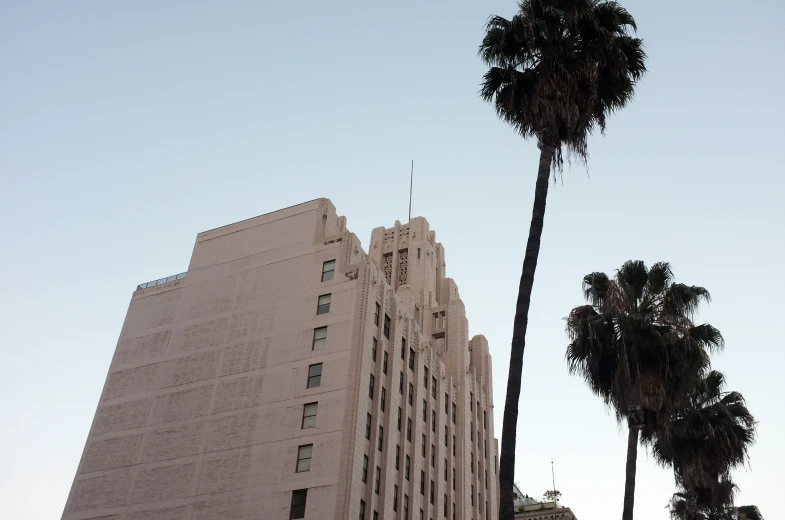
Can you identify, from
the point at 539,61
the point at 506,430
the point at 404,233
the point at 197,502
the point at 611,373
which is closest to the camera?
the point at 506,430

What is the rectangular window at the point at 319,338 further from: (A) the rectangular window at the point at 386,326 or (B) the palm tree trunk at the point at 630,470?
(B) the palm tree trunk at the point at 630,470

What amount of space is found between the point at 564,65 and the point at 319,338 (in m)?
30.3

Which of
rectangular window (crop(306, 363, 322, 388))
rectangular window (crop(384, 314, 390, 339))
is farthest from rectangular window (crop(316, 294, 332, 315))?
rectangular window (crop(384, 314, 390, 339))

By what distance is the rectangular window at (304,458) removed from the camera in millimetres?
49562

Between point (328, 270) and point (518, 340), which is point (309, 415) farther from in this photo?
point (518, 340)

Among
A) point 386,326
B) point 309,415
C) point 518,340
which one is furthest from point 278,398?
point 518,340

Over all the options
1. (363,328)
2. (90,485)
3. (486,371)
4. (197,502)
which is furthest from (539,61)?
(486,371)

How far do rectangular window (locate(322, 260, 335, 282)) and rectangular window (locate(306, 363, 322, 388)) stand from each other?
289 inches

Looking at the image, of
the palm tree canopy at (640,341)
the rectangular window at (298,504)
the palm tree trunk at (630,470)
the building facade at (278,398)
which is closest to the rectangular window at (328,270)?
the building facade at (278,398)

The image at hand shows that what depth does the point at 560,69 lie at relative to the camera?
101 ft

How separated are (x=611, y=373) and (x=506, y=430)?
12644 millimetres

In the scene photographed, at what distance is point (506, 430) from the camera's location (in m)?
25.6

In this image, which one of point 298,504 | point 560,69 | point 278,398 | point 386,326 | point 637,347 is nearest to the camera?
point 560,69

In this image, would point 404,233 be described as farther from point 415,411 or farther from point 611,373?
point 611,373
